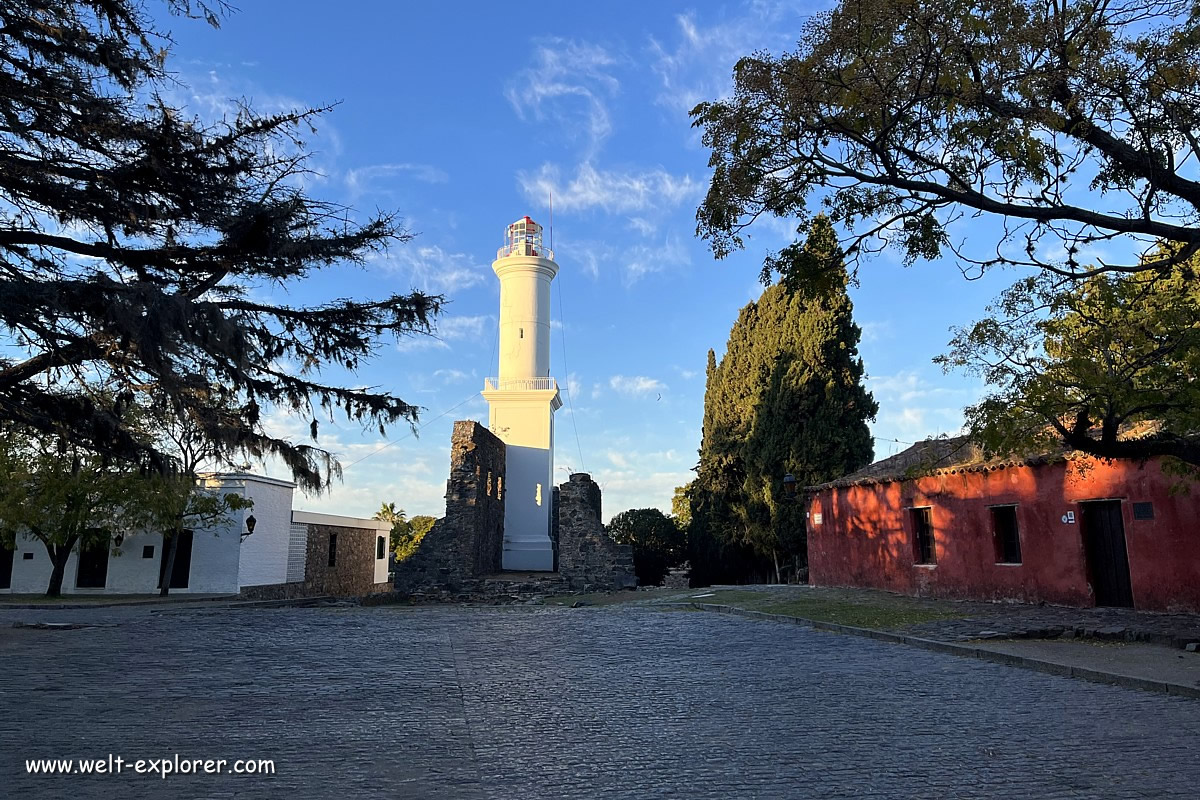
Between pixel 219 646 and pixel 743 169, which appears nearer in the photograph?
pixel 743 169

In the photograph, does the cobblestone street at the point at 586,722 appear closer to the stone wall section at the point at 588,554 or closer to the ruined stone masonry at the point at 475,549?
the ruined stone masonry at the point at 475,549

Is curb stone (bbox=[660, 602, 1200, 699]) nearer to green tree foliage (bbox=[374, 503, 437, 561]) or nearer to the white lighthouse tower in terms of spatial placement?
the white lighthouse tower

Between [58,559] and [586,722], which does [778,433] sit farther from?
[586,722]

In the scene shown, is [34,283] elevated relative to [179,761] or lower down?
elevated

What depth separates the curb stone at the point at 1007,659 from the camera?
22.6ft

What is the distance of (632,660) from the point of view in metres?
8.80

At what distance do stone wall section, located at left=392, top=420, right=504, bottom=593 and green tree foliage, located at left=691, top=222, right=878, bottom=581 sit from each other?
8.05 metres

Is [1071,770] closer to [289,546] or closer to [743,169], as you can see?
[743,169]

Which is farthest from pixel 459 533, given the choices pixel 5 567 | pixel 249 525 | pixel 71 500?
pixel 5 567

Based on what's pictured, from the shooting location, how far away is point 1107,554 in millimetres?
14297

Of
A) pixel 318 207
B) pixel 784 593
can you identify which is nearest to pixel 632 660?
pixel 318 207

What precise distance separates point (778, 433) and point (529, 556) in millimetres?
9586

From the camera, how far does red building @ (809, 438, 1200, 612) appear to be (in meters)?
13.1

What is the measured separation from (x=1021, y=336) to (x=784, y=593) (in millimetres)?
10200
